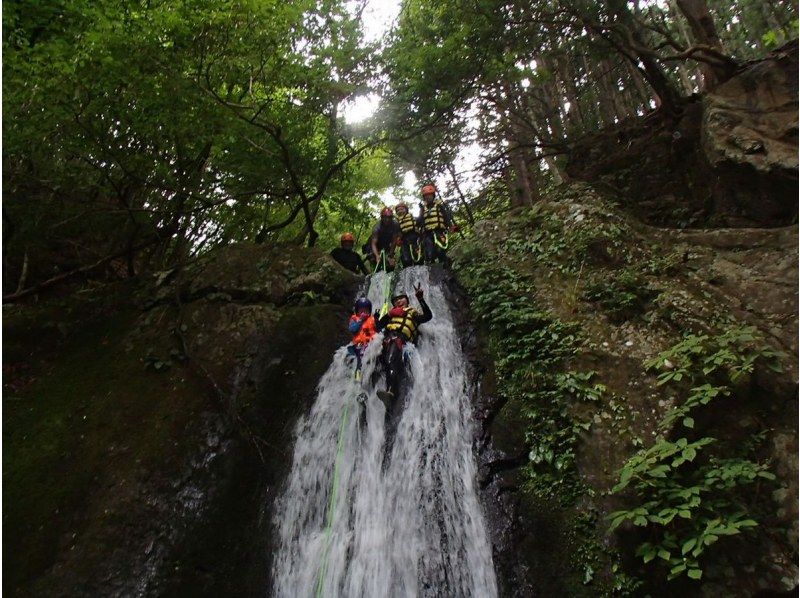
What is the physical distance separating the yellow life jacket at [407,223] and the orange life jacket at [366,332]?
4.09m

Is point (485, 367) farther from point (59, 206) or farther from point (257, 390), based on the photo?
point (59, 206)

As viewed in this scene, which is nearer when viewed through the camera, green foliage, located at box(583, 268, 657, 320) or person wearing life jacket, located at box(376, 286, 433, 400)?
green foliage, located at box(583, 268, 657, 320)

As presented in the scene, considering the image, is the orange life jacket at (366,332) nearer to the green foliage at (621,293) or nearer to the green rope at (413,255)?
the green foliage at (621,293)

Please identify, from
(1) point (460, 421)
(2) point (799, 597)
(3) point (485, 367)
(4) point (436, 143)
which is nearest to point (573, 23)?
(4) point (436, 143)

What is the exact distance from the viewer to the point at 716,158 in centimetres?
798

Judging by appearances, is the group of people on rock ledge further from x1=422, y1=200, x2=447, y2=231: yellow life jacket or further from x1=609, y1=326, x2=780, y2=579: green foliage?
x1=609, y1=326, x2=780, y2=579: green foliage

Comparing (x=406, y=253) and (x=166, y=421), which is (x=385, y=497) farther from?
(x=406, y=253)

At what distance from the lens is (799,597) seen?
3635mm

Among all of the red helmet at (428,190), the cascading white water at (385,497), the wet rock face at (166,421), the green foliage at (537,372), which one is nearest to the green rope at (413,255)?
the red helmet at (428,190)

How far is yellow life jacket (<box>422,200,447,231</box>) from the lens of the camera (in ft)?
34.4

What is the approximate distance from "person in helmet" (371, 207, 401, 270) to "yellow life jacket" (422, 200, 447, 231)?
1.15m

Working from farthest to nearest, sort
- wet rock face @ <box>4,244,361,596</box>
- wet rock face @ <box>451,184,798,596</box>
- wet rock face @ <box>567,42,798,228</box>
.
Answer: wet rock face @ <box>567,42,798,228</box>
wet rock face @ <box>4,244,361,596</box>
wet rock face @ <box>451,184,798,596</box>

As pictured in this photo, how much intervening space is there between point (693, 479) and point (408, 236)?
7.88 meters

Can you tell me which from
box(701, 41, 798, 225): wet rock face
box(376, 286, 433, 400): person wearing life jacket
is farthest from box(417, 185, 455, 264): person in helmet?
box(701, 41, 798, 225): wet rock face
